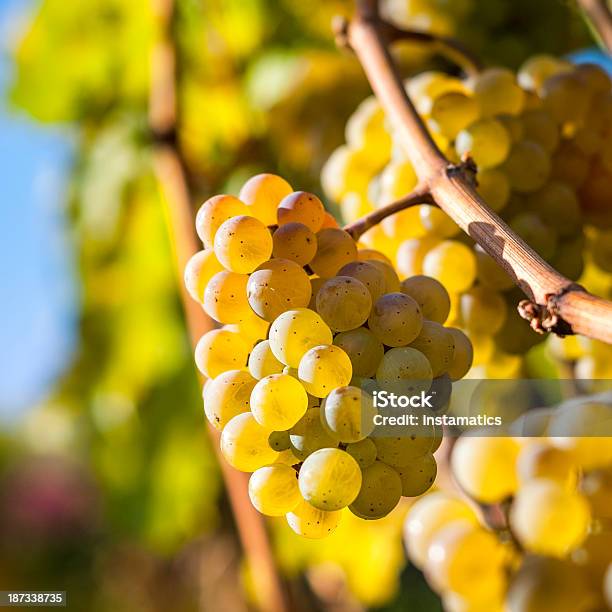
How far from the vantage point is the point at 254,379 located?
0.41 metres

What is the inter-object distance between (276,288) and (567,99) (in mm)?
330

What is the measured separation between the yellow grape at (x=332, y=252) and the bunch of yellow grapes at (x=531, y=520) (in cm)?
18

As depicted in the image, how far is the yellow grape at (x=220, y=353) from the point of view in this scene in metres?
0.42

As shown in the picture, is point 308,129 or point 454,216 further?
point 308,129

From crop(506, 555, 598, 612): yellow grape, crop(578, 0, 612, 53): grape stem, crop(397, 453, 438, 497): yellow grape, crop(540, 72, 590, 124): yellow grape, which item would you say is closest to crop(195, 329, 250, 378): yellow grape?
crop(397, 453, 438, 497): yellow grape

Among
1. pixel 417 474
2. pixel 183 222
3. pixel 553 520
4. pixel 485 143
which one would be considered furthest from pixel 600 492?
pixel 183 222

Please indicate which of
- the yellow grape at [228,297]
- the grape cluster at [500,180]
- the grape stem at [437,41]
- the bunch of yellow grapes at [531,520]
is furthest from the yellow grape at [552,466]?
the grape stem at [437,41]

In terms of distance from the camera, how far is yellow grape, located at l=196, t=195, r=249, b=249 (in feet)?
1.43

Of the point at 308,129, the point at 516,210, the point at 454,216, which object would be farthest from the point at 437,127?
the point at 308,129

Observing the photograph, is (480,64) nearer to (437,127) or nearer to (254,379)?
(437,127)

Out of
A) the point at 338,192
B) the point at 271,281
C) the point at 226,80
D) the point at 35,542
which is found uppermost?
the point at 271,281

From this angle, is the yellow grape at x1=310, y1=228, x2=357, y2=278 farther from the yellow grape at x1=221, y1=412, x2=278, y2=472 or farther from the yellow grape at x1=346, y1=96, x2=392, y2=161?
the yellow grape at x1=346, y1=96, x2=392, y2=161

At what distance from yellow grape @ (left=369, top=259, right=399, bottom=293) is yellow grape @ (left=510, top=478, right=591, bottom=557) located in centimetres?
15

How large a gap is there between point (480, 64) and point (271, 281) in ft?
1.17
